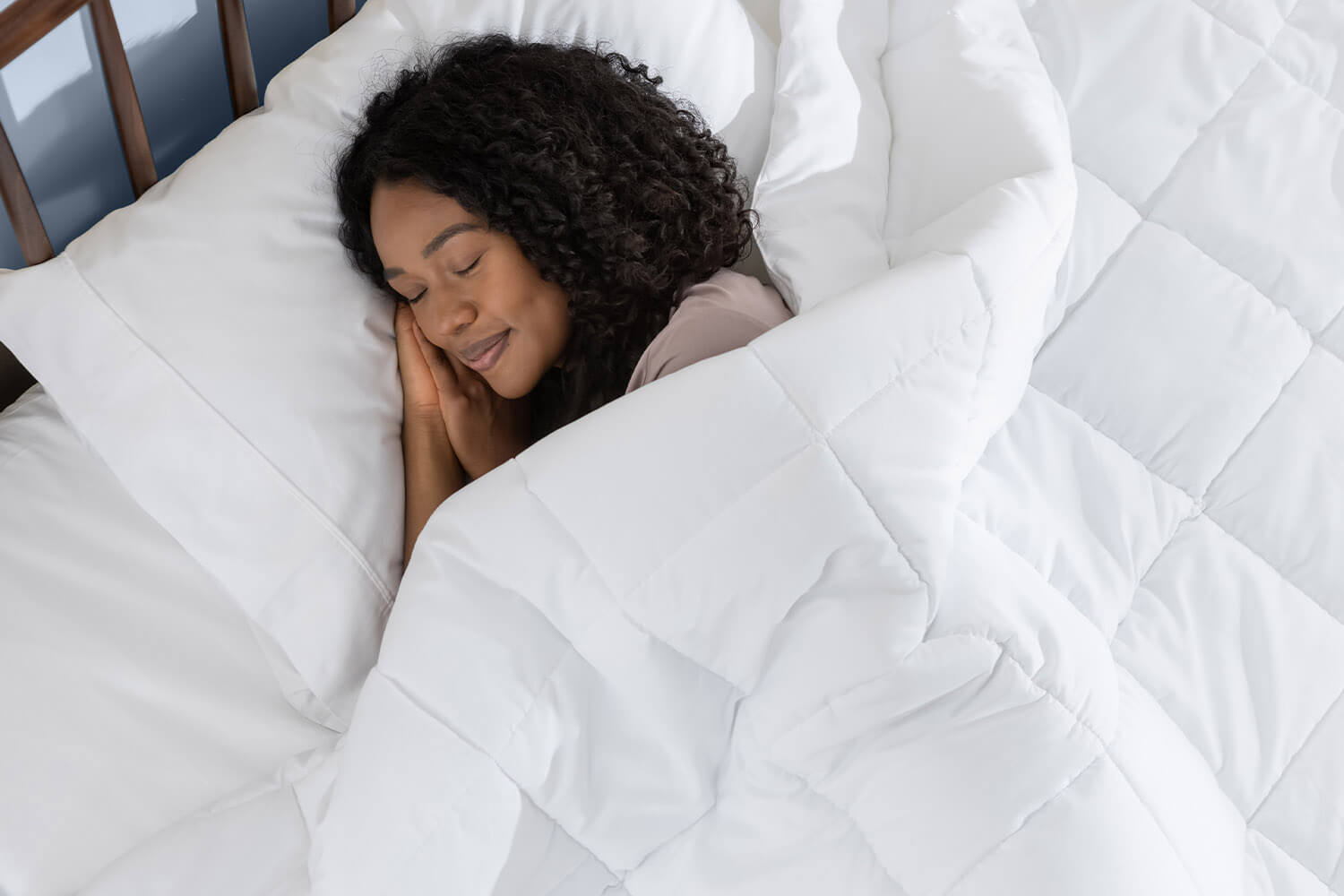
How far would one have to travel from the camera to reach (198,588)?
103cm

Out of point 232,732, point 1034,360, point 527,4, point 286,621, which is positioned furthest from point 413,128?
point 1034,360

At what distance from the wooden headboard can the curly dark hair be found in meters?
0.19

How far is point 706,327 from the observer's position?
1.00 m

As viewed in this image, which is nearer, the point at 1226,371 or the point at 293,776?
the point at 293,776

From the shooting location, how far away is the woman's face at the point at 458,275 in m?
1.06

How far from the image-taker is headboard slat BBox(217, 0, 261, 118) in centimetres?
112

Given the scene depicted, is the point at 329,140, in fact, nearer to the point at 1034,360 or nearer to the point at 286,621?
the point at 286,621

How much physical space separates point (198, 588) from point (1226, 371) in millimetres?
1169

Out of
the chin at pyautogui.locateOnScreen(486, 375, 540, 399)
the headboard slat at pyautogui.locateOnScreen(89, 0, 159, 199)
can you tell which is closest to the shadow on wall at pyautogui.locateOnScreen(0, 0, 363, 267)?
the headboard slat at pyautogui.locateOnScreen(89, 0, 159, 199)

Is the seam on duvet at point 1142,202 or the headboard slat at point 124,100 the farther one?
the seam on duvet at point 1142,202

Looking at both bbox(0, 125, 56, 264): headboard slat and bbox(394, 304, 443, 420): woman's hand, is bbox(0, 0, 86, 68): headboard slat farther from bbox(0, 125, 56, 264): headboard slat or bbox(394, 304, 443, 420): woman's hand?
bbox(394, 304, 443, 420): woman's hand

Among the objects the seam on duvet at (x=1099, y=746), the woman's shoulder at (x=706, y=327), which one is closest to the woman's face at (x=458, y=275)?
the woman's shoulder at (x=706, y=327)

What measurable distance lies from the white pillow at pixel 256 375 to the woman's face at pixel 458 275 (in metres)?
0.06

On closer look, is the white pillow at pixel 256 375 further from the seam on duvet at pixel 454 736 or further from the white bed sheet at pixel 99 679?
the seam on duvet at pixel 454 736
